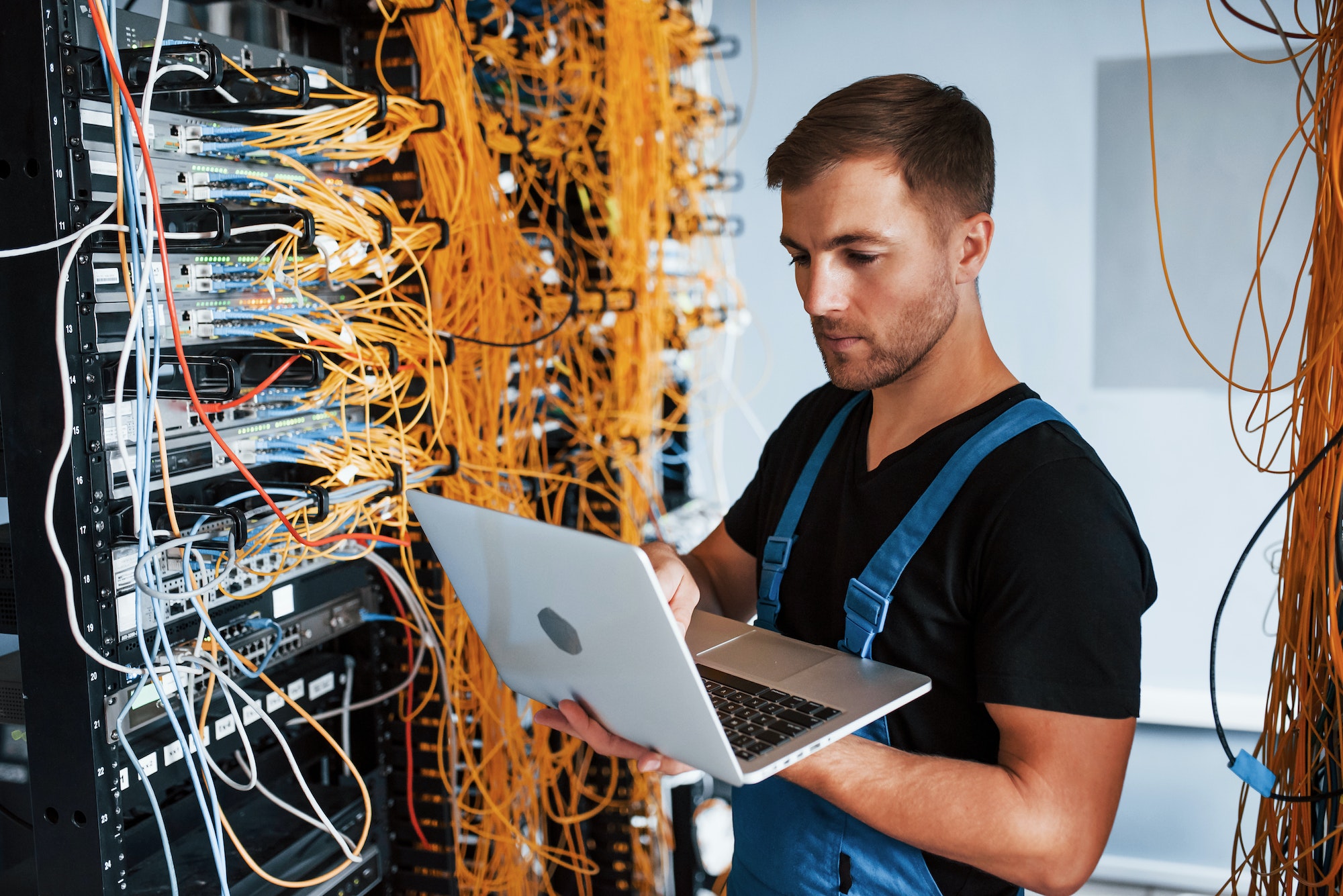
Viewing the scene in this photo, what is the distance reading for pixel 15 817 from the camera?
1223 millimetres

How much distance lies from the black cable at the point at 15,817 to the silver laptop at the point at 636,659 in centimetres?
69

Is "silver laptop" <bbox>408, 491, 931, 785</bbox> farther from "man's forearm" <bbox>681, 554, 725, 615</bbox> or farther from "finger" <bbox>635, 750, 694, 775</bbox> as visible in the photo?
"man's forearm" <bbox>681, 554, 725, 615</bbox>

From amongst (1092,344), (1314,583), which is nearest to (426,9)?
(1314,583)

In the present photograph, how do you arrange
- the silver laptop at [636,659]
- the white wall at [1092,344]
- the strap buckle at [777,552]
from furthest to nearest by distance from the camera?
the white wall at [1092,344], the strap buckle at [777,552], the silver laptop at [636,659]

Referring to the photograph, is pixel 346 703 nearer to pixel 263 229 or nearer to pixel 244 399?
pixel 244 399

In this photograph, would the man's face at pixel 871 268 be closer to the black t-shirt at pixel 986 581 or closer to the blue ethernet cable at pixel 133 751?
the black t-shirt at pixel 986 581

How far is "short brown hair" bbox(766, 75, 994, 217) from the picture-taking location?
1.04 m

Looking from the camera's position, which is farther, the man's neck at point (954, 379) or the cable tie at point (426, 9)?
the cable tie at point (426, 9)

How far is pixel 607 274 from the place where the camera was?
211 cm

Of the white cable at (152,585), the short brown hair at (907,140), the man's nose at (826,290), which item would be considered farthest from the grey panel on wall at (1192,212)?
the white cable at (152,585)

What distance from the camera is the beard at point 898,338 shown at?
107 cm

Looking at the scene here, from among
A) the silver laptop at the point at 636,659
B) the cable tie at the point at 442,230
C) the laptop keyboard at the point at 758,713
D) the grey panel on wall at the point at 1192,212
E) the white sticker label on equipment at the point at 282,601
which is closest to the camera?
the silver laptop at the point at 636,659

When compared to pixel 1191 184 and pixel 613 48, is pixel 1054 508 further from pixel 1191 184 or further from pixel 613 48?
pixel 1191 184

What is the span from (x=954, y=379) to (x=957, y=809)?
0.47 meters
